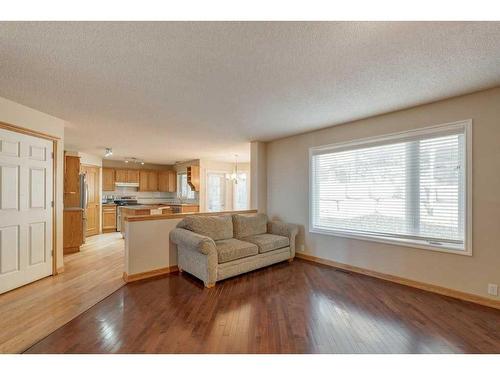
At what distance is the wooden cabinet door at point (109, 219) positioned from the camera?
7.30m

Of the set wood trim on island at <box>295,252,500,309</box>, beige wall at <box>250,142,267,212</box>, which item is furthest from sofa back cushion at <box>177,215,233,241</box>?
wood trim on island at <box>295,252,500,309</box>

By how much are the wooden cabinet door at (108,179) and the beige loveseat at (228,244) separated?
5244mm

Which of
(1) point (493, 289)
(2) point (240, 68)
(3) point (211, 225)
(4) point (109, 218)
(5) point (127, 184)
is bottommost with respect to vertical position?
(1) point (493, 289)

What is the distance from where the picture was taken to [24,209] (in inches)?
121

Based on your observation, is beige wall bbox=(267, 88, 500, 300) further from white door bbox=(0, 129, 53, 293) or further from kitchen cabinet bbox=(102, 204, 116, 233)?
kitchen cabinet bbox=(102, 204, 116, 233)

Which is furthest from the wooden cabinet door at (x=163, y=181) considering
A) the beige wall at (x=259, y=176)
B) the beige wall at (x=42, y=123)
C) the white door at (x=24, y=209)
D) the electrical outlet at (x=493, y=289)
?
the electrical outlet at (x=493, y=289)

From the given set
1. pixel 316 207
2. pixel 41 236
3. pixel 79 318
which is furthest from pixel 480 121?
pixel 41 236

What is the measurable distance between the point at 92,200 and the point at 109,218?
783 millimetres

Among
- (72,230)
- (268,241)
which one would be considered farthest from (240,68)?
(72,230)

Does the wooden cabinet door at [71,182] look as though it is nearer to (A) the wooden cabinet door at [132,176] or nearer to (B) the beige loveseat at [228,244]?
(A) the wooden cabinet door at [132,176]

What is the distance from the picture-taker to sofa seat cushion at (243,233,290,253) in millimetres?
3832

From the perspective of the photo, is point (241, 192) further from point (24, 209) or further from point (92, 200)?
point (24, 209)

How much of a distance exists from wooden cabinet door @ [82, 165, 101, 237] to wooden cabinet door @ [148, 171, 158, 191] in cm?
160

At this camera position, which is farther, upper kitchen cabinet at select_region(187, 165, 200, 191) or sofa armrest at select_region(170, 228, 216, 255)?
upper kitchen cabinet at select_region(187, 165, 200, 191)
